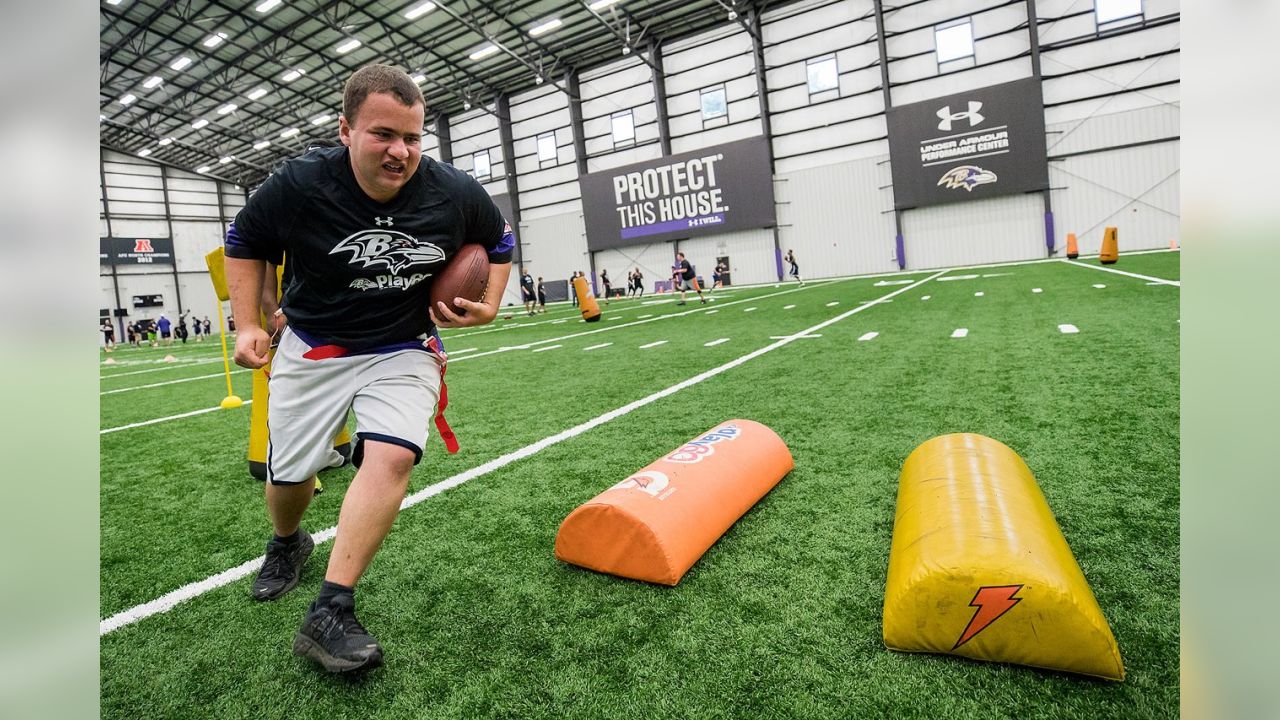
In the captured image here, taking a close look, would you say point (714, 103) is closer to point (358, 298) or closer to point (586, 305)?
point (586, 305)

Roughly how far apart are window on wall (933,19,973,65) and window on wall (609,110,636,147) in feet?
41.5

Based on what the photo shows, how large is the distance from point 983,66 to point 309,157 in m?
27.1

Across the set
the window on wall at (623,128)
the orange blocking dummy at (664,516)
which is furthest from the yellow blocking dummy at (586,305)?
the window on wall at (623,128)

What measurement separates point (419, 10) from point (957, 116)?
19.3 metres

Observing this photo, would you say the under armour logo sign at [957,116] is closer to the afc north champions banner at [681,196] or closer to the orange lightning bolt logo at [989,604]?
the afc north champions banner at [681,196]

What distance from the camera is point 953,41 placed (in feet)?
78.4

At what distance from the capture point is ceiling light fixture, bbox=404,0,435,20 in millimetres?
22703

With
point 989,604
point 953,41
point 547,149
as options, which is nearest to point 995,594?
point 989,604

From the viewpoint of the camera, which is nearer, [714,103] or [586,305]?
[586,305]

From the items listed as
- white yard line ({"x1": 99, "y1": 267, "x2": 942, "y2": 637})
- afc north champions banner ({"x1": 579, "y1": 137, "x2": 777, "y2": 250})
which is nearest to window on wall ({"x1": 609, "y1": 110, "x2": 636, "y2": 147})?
afc north champions banner ({"x1": 579, "y1": 137, "x2": 777, "y2": 250})

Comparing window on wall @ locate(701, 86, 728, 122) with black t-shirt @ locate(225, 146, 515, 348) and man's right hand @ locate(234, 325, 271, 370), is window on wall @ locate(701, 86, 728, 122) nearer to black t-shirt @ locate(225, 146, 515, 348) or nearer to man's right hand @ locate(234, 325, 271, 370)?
black t-shirt @ locate(225, 146, 515, 348)

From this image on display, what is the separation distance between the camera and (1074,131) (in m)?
23.1
